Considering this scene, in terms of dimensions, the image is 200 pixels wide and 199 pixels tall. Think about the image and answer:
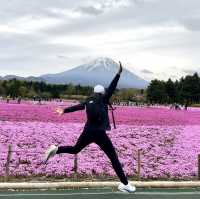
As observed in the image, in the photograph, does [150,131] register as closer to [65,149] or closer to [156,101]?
[65,149]

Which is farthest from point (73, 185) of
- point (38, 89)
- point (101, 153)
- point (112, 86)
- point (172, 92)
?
point (38, 89)

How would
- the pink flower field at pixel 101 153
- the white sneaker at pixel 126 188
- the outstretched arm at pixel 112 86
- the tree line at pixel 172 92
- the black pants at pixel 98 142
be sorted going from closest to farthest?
the outstretched arm at pixel 112 86 → the black pants at pixel 98 142 → the white sneaker at pixel 126 188 → the pink flower field at pixel 101 153 → the tree line at pixel 172 92

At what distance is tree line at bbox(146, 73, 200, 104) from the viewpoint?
411 ft

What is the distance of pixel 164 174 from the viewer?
18328mm

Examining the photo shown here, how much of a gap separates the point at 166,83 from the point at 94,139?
11778 centimetres

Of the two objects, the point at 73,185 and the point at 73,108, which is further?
the point at 73,185

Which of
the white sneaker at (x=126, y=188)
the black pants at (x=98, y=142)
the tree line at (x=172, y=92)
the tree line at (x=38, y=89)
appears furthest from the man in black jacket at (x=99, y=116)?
the tree line at (x=172, y=92)

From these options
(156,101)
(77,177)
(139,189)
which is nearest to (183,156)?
(77,177)

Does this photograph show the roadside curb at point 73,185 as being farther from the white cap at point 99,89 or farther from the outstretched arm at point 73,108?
the white cap at point 99,89

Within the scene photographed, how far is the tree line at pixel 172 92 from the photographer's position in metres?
125

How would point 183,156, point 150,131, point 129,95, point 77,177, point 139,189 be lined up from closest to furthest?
point 139,189 → point 77,177 → point 183,156 → point 150,131 → point 129,95

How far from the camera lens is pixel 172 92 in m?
126

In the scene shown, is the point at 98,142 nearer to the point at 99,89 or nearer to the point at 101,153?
the point at 99,89

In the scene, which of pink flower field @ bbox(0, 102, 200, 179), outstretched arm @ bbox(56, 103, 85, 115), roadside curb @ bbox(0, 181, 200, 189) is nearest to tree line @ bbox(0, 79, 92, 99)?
pink flower field @ bbox(0, 102, 200, 179)
